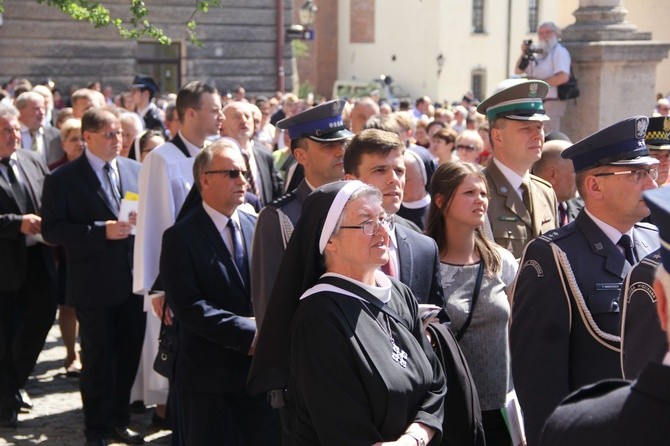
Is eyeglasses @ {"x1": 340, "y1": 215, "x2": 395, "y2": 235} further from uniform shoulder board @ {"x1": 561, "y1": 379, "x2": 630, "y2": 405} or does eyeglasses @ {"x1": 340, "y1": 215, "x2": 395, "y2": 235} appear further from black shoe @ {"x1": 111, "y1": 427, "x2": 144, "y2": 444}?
black shoe @ {"x1": 111, "y1": 427, "x2": 144, "y2": 444}

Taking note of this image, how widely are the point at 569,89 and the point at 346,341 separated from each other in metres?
7.56

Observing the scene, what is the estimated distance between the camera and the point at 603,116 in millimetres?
11359

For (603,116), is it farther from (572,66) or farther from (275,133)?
(275,133)

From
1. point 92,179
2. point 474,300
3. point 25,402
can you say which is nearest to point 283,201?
point 474,300

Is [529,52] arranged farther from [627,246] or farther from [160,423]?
[627,246]

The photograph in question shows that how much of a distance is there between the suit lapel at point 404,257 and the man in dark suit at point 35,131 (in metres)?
6.70

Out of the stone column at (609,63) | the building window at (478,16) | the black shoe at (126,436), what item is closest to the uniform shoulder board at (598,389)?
the black shoe at (126,436)

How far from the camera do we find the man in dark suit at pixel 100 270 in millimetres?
7500

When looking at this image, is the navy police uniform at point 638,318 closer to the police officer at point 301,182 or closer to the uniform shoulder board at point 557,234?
the uniform shoulder board at point 557,234

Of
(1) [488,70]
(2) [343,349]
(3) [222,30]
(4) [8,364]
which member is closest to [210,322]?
(2) [343,349]

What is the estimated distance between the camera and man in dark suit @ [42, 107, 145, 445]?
750 cm

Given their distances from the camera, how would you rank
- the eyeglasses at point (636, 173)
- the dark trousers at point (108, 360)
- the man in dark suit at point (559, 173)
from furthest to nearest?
the dark trousers at point (108, 360) < the man in dark suit at point (559, 173) < the eyeglasses at point (636, 173)

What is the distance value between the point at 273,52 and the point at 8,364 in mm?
24536

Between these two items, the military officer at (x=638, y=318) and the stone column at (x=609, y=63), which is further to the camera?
the stone column at (x=609, y=63)
